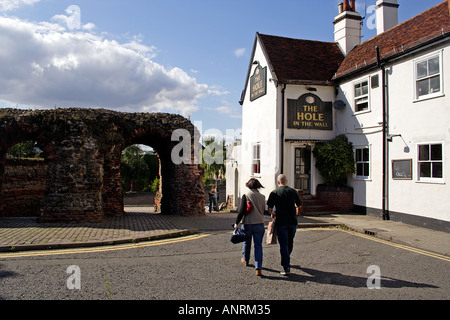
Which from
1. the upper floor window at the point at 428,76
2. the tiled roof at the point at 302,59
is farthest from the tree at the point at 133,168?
the upper floor window at the point at 428,76

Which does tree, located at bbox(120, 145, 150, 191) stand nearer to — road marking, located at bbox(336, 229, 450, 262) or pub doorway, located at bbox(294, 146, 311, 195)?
pub doorway, located at bbox(294, 146, 311, 195)

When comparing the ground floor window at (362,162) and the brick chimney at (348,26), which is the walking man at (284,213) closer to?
the ground floor window at (362,162)

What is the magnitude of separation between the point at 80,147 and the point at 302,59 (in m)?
11.7

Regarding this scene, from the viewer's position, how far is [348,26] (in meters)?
17.5

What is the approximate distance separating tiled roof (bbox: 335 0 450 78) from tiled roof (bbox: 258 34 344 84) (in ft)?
2.83

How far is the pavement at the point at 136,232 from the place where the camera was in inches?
299

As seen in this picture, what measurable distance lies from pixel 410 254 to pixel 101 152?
9.69 m

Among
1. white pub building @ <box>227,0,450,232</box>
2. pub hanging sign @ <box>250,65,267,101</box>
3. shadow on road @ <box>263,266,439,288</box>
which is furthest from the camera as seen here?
pub hanging sign @ <box>250,65,267,101</box>

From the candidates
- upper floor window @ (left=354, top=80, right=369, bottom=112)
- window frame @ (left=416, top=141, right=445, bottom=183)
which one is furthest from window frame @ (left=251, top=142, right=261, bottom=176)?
window frame @ (left=416, top=141, right=445, bottom=183)

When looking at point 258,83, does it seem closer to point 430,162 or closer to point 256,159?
point 256,159

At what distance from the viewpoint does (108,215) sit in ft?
40.0

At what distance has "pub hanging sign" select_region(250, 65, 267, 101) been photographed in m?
16.7

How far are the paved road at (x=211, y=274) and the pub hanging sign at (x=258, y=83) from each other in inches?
414

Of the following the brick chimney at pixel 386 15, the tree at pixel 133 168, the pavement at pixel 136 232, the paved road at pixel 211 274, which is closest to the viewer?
the paved road at pixel 211 274
